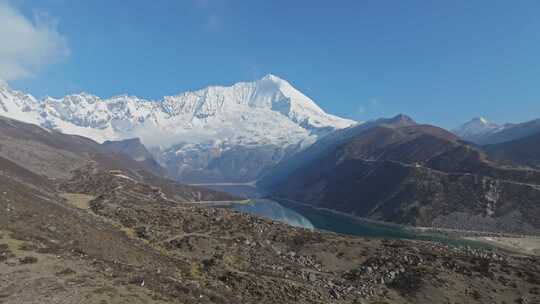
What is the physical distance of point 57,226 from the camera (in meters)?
56.4

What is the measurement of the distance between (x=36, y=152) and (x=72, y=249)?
171918mm

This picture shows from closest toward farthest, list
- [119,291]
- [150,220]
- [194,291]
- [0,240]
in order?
[119,291] → [194,291] → [0,240] → [150,220]

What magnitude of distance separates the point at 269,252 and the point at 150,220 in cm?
2814

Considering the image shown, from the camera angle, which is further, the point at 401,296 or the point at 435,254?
the point at 435,254

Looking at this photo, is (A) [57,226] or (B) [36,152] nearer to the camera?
(A) [57,226]

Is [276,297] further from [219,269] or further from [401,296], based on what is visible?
[401,296]

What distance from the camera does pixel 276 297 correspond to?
49906 millimetres

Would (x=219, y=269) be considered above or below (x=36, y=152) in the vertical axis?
below

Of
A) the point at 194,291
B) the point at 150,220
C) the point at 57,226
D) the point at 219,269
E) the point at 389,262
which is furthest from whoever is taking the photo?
the point at 150,220

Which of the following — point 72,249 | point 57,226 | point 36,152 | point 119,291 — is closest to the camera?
point 119,291

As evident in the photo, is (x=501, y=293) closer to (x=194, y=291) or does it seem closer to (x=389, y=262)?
(x=389, y=262)

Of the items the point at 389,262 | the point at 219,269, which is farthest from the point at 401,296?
the point at 219,269

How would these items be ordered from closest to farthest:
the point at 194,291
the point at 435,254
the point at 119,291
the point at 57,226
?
1. the point at 119,291
2. the point at 194,291
3. the point at 57,226
4. the point at 435,254

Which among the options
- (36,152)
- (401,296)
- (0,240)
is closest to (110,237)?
(0,240)
